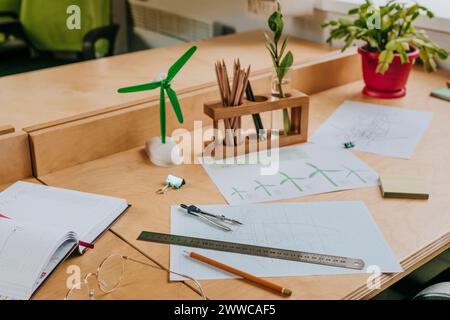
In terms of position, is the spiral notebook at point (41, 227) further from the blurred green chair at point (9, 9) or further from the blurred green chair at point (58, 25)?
the blurred green chair at point (9, 9)

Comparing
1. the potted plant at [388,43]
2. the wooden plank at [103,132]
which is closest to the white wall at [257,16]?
the potted plant at [388,43]

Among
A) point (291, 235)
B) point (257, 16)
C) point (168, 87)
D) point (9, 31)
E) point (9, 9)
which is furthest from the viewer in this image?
point (9, 9)

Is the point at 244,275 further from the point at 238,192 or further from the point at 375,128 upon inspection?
the point at 375,128

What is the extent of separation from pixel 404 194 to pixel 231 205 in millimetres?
354

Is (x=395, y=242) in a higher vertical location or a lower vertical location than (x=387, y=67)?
lower

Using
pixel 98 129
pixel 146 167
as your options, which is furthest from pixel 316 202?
pixel 98 129

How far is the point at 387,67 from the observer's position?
1.53 m

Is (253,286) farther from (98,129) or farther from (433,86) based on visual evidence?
(433,86)

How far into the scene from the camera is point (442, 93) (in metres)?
1.64

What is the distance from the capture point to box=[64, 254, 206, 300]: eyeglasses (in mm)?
826

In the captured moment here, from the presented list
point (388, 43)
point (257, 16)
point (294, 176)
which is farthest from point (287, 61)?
point (257, 16)

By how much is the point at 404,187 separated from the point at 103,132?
2.24ft

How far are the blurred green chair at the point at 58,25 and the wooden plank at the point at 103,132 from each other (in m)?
1.29

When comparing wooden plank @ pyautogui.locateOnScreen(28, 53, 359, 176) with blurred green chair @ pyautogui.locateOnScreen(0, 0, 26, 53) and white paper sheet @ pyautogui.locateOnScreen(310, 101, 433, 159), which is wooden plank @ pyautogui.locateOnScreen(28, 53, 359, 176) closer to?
white paper sheet @ pyautogui.locateOnScreen(310, 101, 433, 159)
